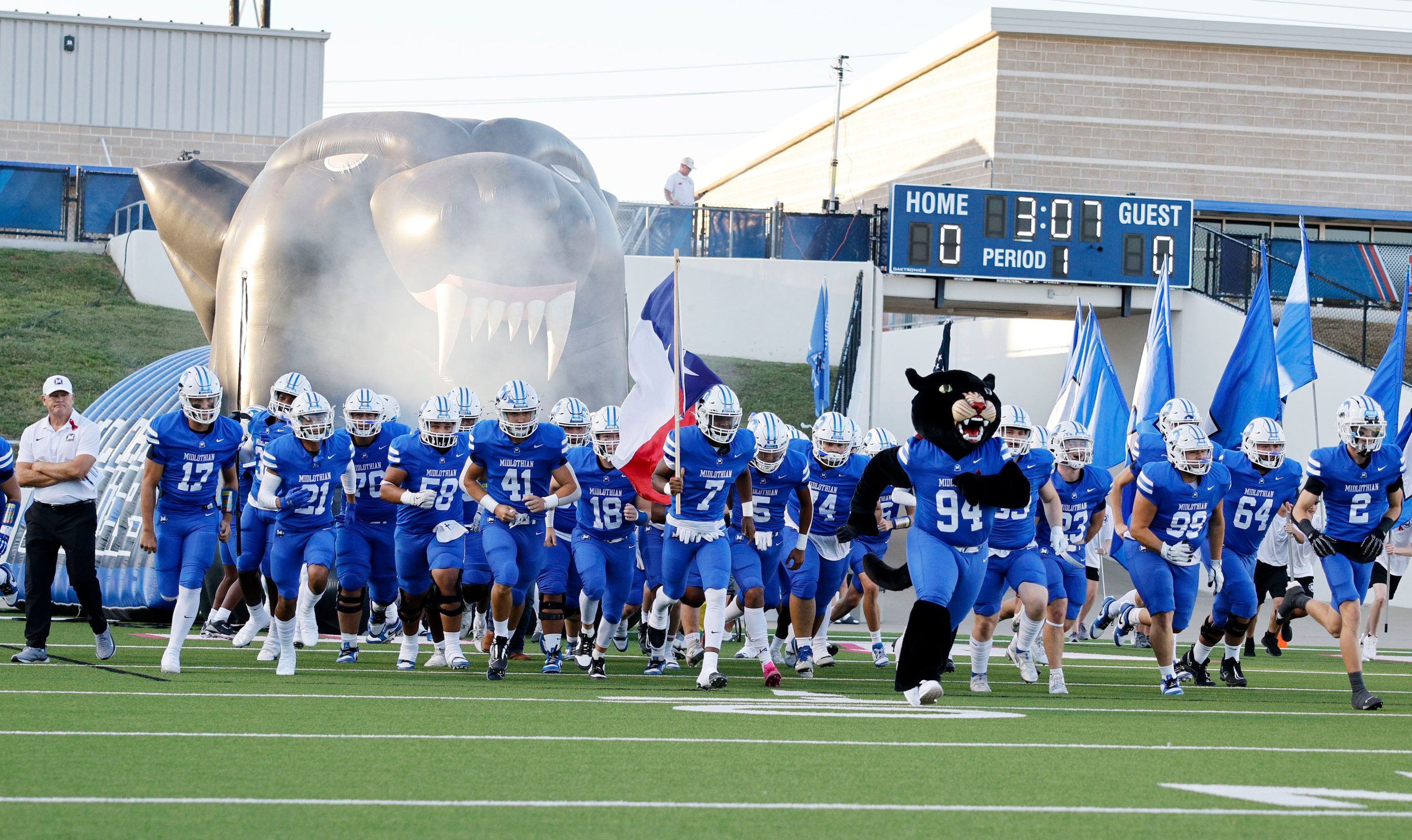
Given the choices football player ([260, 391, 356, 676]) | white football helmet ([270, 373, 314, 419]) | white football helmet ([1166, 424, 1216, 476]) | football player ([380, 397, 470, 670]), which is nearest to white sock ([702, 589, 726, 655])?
football player ([380, 397, 470, 670])

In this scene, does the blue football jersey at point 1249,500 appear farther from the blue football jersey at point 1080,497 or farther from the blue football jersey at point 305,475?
the blue football jersey at point 305,475

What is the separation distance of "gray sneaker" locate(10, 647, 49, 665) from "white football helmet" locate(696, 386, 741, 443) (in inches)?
159

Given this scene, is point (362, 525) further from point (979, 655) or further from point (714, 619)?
point (979, 655)

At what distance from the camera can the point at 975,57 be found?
1270 inches

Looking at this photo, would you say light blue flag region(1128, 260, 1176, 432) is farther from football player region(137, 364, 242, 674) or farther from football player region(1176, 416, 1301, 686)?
football player region(137, 364, 242, 674)

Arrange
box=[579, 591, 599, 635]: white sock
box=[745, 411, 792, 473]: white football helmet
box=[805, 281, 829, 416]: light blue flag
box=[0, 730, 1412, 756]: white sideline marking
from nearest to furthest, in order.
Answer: box=[0, 730, 1412, 756]: white sideline marking → box=[745, 411, 792, 473]: white football helmet → box=[579, 591, 599, 635]: white sock → box=[805, 281, 829, 416]: light blue flag

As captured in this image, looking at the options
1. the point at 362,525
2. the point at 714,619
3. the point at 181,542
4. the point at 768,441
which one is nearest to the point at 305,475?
the point at 362,525

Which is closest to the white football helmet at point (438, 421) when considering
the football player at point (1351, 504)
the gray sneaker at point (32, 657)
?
the gray sneaker at point (32, 657)

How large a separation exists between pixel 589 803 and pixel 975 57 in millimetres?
29154

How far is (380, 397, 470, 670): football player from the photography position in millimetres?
9953

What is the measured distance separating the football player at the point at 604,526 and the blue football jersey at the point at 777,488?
74 centimetres

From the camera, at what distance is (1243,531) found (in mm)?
10219

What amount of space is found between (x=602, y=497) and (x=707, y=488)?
1.13 m

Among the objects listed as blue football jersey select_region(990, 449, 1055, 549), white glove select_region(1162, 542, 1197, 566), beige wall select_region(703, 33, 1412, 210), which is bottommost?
white glove select_region(1162, 542, 1197, 566)
